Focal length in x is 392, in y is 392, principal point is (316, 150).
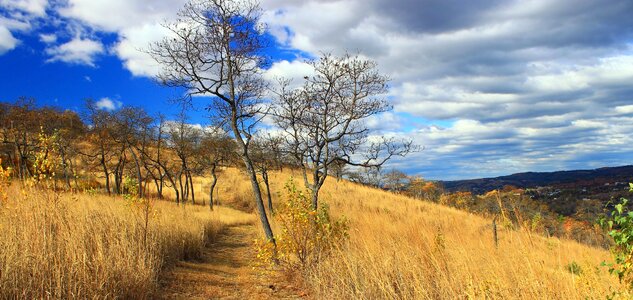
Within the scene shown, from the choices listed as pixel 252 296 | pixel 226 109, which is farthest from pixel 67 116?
pixel 252 296

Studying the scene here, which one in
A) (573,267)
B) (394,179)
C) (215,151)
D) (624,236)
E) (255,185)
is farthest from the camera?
(394,179)

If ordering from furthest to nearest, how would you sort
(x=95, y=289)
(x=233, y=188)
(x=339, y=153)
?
(x=233, y=188)
(x=339, y=153)
(x=95, y=289)

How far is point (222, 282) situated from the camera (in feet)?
23.7

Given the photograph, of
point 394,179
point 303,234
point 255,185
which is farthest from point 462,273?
point 394,179

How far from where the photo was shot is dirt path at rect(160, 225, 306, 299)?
247 inches

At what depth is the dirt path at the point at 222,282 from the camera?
6273 mm

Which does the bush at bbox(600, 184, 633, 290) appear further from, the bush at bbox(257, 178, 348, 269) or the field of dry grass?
the bush at bbox(257, 178, 348, 269)

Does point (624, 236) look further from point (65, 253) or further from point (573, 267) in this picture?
point (65, 253)

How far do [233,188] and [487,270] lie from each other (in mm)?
36424

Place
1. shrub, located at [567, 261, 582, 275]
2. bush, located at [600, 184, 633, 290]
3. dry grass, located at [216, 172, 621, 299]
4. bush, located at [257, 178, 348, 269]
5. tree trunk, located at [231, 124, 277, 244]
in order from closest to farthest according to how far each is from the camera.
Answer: bush, located at [600, 184, 633, 290], dry grass, located at [216, 172, 621, 299], shrub, located at [567, 261, 582, 275], bush, located at [257, 178, 348, 269], tree trunk, located at [231, 124, 277, 244]


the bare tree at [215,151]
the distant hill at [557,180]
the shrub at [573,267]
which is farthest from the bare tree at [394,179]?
the shrub at [573,267]

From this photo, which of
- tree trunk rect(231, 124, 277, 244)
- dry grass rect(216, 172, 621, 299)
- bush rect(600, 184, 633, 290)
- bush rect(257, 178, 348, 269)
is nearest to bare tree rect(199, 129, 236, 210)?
tree trunk rect(231, 124, 277, 244)

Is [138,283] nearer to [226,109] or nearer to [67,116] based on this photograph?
[226,109]

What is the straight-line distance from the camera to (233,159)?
27266 millimetres
